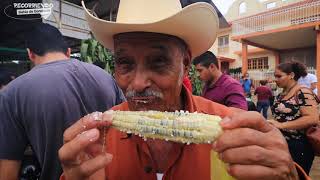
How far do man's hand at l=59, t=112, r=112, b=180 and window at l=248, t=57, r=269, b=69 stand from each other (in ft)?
85.8

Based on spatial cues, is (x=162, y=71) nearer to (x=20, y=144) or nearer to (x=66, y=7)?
(x=20, y=144)

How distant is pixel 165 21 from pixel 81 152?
827mm

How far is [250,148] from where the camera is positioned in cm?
116

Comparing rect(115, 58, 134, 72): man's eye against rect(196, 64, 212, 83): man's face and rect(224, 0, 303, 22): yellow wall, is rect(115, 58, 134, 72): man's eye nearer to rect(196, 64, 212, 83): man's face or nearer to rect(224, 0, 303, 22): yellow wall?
rect(196, 64, 212, 83): man's face

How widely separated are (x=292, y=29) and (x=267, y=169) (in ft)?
68.4

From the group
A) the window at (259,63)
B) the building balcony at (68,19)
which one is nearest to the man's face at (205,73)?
the building balcony at (68,19)

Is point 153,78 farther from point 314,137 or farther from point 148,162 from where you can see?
point 314,137

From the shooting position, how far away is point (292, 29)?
65.7 feet

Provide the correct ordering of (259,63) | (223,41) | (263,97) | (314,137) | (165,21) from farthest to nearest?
1. (223,41)
2. (259,63)
3. (263,97)
4. (314,137)
5. (165,21)

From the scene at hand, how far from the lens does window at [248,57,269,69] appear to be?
85.7 ft

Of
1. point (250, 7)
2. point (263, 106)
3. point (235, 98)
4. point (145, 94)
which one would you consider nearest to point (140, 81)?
point (145, 94)

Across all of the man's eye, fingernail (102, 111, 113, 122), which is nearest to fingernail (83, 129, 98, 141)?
fingernail (102, 111, 113, 122)

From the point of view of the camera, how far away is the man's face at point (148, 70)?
1.78 m

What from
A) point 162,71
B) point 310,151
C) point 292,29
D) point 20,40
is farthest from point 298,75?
point 292,29
